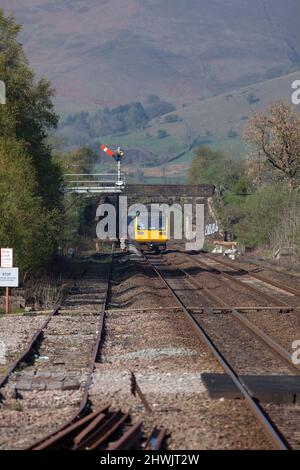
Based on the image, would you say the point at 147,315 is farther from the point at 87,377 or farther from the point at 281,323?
the point at 87,377

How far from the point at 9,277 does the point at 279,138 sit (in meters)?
44.2

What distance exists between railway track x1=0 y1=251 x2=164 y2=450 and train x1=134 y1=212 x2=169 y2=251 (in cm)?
3557

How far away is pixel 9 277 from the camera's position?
2108cm

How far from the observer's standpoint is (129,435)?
27.1 ft

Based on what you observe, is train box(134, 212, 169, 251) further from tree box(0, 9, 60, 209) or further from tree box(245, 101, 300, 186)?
tree box(0, 9, 60, 209)

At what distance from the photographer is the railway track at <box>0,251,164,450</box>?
827 centimetres

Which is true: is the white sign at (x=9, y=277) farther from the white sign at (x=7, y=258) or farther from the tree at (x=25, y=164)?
the tree at (x=25, y=164)

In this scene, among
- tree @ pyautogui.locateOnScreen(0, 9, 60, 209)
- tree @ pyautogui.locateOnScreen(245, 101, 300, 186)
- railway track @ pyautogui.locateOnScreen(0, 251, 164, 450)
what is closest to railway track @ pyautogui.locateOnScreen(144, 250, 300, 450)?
railway track @ pyautogui.locateOnScreen(0, 251, 164, 450)

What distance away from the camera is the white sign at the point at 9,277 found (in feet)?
68.8

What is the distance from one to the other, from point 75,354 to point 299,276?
823 inches

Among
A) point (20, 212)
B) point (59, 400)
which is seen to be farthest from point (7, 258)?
point (59, 400)

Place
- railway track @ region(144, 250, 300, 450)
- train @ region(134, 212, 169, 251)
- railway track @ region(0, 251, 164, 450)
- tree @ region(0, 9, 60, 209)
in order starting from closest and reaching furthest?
1. railway track @ region(0, 251, 164, 450)
2. railway track @ region(144, 250, 300, 450)
3. tree @ region(0, 9, 60, 209)
4. train @ region(134, 212, 169, 251)

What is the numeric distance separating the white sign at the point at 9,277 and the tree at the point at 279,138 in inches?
1684

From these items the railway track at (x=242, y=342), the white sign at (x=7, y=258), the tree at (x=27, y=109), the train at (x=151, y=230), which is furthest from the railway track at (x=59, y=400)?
the train at (x=151, y=230)
